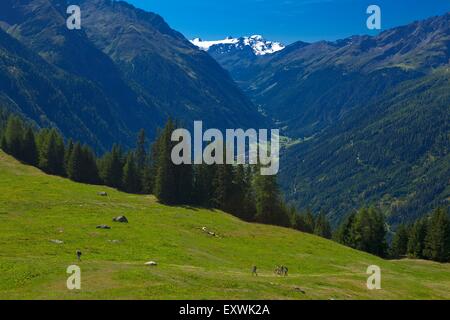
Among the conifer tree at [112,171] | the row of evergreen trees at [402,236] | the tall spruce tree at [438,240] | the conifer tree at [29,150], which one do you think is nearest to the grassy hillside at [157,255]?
the tall spruce tree at [438,240]

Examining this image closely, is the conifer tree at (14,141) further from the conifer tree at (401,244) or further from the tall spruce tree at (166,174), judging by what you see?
the conifer tree at (401,244)

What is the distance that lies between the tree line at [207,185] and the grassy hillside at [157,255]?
919 centimetres

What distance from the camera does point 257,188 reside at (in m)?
123

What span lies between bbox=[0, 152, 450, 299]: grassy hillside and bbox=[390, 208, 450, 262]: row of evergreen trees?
35.9ft

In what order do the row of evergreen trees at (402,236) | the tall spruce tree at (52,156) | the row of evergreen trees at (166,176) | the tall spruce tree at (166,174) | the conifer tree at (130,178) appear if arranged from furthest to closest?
the tall spruce tree at (52,156) < the conifer tree at (130,178) < the row of evergreen trees at (402,236) < the row of evergreen trees at (166,176) < the tall spruce tree at (166,174)

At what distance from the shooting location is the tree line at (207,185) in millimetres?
122688

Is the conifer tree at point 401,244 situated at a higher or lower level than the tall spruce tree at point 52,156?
lower

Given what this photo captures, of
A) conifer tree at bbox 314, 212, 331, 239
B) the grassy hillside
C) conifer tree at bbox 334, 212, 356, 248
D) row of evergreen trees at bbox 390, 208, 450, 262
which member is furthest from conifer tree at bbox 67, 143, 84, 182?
row of evergreen trees at bbox 390, 208, 450, 262

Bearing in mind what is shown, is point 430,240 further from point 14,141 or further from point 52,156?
point 14,141

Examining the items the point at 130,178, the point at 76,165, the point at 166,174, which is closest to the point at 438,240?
the point at 166,174
